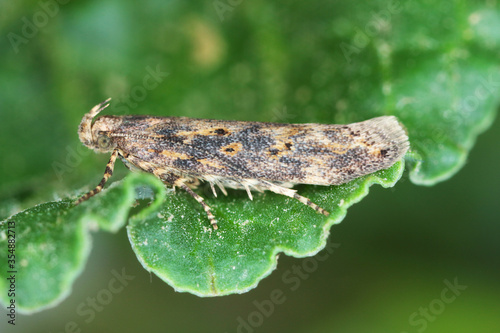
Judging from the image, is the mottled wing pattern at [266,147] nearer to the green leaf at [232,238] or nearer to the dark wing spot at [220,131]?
the dark wing spot at [220,131]

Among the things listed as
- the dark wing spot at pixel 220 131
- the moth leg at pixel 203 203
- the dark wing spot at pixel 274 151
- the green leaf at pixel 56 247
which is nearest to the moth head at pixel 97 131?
the moth leg at pixel 203 203

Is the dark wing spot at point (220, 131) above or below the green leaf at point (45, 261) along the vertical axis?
below

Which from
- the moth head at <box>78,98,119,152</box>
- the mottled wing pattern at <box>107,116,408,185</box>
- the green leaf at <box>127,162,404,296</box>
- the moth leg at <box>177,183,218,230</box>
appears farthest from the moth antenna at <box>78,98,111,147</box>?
the green leaf at <box>127,162,404,296</box>

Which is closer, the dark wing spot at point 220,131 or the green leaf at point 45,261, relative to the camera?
the green leaf at point 45,261

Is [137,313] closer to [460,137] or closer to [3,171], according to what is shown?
[3,171]

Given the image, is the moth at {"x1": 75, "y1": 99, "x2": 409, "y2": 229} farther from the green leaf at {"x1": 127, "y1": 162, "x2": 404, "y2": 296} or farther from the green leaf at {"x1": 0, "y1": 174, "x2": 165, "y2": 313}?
the green leaf at {"x1": 0, "y1": 174, "x2": 165, "y2": 313}

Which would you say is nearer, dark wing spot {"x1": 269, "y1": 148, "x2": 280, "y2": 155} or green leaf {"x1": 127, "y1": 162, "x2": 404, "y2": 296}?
green leaf {"x1": 127, "y1": 162, "x2": 404, "y2": 296}

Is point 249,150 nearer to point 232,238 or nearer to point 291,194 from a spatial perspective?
point 291,194

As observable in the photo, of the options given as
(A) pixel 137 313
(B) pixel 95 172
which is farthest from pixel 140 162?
(A) pixel 137 313
